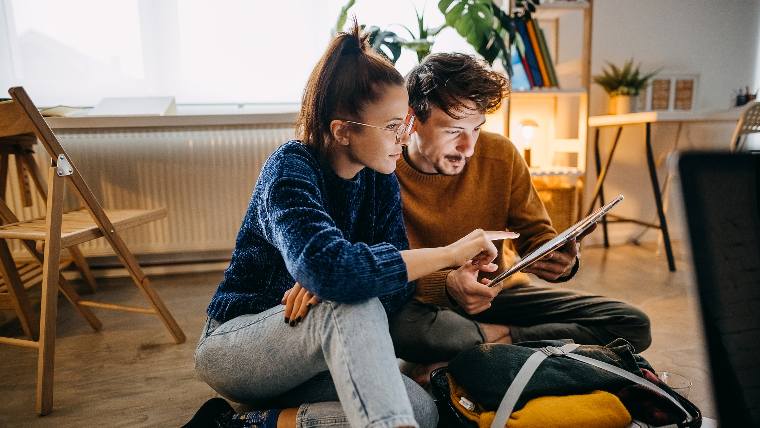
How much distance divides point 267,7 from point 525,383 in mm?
2382

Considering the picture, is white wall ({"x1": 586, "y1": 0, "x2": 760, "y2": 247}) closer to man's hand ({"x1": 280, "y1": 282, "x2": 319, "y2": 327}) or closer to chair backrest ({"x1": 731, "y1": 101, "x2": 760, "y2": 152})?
chair backrest ({"x1": 731, "y1": 101, "x2": 760, "y2": 152})

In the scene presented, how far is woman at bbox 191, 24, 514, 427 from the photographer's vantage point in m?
0.70

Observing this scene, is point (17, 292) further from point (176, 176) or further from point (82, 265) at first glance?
point (176, 176)

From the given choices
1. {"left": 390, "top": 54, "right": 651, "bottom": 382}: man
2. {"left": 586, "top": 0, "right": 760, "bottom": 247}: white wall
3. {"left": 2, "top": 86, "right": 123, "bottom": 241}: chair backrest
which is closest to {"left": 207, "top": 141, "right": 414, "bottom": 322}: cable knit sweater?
{"left": 390, "top": 54, "right": 651, "bottom": 382}: man

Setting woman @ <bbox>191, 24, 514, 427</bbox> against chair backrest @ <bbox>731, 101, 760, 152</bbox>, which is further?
chair backrest @ <bbox>731, 101, 760, 152</bbox>

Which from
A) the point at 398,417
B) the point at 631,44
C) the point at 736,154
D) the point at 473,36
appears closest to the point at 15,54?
the point at 473,36

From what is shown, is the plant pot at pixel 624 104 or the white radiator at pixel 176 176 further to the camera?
the plant pot at pixel 624 104

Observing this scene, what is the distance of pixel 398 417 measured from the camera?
66 cm

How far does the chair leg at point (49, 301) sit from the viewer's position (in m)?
1.19

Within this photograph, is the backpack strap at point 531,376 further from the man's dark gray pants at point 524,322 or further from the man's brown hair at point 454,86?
the man's brown hair at point 454,86

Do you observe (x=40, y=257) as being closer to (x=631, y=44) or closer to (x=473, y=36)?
(x=473, y=36)

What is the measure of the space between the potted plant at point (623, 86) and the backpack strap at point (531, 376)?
6.90 ft

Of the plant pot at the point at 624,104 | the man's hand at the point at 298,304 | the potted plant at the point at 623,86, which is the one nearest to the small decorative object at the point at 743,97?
the potted plant at the point at 623,86

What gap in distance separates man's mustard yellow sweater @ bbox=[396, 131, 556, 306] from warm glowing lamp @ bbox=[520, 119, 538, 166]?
4.48 feet
